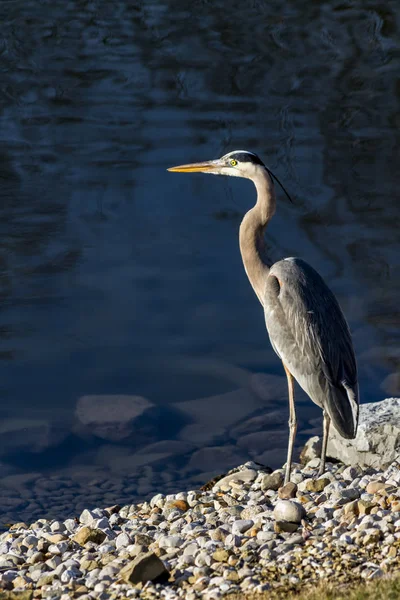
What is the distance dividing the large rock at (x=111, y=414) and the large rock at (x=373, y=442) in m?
2.14

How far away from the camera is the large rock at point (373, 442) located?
7155 mm

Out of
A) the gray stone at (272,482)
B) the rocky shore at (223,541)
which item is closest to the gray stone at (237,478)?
the rocky shore at (223,541)

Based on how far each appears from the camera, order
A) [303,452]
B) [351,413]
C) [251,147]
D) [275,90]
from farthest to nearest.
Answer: [275,90], [251,147], [303,452], [351,413]

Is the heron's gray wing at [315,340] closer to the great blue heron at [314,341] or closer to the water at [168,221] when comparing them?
the great blue heron at [314,341]

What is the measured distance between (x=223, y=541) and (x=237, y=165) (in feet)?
10.3

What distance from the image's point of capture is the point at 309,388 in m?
6.84

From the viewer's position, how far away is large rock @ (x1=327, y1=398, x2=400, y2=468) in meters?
7.15

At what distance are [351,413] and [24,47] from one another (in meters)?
13.3

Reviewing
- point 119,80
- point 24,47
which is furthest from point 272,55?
point 24,47

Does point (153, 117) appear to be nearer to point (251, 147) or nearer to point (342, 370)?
point (251, 147)

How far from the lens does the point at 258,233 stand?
7.50 m

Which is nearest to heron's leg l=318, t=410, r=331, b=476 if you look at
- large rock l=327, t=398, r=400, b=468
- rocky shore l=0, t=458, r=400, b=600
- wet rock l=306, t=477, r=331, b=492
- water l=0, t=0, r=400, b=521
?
rocky shore l=0, t=458, r=400, b=600

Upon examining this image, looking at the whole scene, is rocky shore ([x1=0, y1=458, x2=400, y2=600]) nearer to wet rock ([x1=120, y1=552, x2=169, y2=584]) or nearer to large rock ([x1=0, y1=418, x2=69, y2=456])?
wet rock ([x1=120, y1=552, x2=169, y2=584])

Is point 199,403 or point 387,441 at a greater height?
point 387,441
